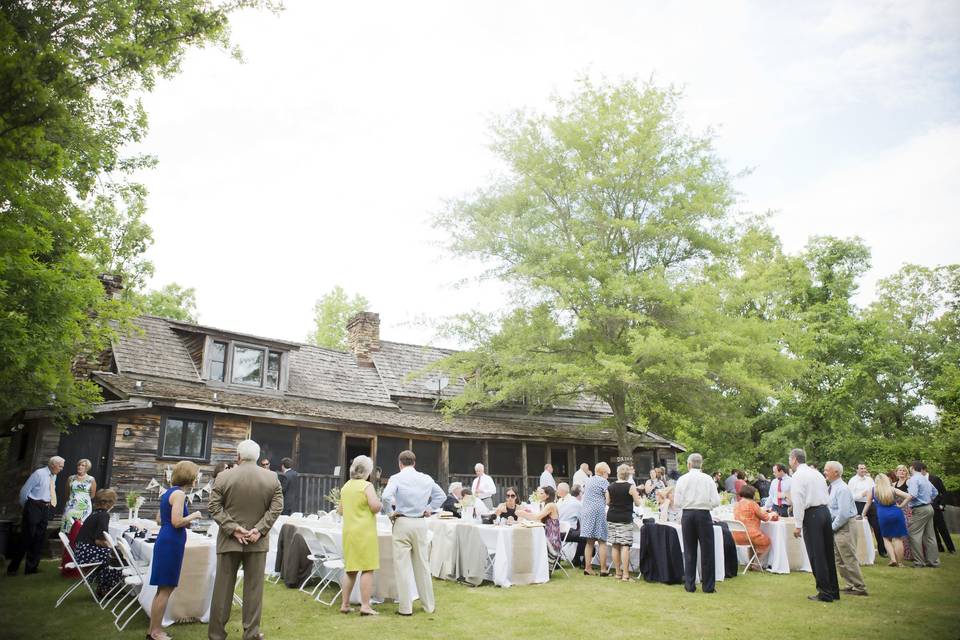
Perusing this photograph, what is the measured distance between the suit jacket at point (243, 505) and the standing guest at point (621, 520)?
5.74 m

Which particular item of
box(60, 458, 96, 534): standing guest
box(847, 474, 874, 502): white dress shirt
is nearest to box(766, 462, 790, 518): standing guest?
box(847, 474, 874, 502): white dress shirt

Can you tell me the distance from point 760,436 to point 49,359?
106ft

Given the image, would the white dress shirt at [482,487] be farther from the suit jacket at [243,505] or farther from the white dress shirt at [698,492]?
the suit jacket at [243,505]

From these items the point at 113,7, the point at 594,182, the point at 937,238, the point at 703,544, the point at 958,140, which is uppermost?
the point at 594,182

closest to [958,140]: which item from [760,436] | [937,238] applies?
[937,238]

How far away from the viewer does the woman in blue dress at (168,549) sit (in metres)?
6.25

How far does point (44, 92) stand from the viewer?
7441 millimetres

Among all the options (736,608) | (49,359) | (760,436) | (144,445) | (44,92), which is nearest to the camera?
(44,92)

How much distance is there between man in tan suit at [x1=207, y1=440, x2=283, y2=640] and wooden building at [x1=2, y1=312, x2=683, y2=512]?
10079mm

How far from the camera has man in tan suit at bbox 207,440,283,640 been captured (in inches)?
243

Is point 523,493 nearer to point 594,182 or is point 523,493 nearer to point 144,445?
point 594,182

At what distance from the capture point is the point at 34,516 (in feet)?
34.6

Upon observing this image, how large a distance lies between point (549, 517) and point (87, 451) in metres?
11.5

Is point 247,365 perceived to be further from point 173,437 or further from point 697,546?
point 697,546
